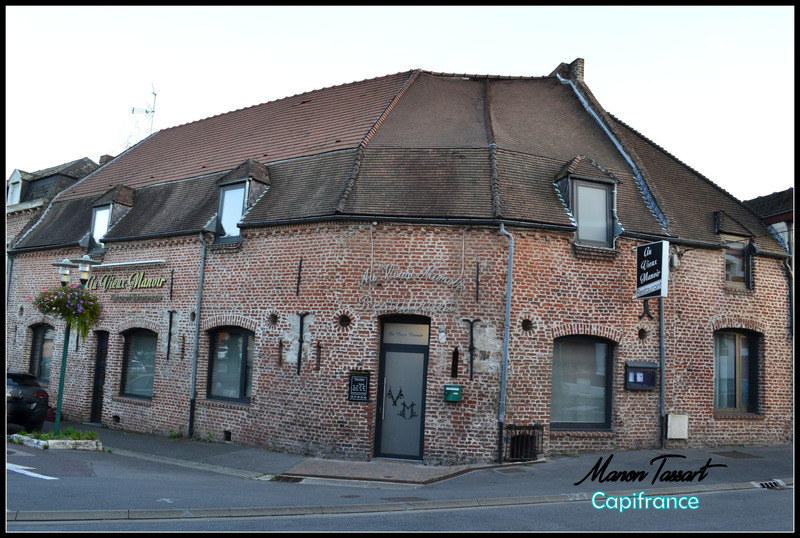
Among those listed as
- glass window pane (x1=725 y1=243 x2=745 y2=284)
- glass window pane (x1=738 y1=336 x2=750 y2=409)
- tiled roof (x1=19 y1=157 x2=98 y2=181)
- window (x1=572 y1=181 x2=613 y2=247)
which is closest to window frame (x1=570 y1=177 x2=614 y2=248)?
window (x1=572 y1=181 x2=613 y2=247)

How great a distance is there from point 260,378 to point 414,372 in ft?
11.5

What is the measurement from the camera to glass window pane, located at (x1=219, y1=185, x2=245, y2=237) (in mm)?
15305

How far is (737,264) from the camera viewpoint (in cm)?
1518

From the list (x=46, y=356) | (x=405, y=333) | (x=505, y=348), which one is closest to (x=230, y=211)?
(x=405, y=333)

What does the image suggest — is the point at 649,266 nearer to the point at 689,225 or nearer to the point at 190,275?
the point at 689,225

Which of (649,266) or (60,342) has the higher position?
(649,266)

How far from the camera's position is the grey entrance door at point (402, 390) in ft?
42.2

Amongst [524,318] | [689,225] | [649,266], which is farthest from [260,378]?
[689,225]

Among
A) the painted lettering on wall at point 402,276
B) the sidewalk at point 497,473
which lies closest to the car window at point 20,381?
the sidewalk at point 497,473

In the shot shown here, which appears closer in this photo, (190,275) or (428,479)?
(428,479)

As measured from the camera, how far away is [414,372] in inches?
514

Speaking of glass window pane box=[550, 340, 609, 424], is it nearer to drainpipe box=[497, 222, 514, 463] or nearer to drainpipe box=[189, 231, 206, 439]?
drainpipe box=[497, 222, 514, 463]

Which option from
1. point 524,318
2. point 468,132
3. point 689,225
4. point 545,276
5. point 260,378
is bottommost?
point 260,378

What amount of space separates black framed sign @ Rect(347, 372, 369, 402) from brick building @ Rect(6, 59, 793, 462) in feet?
0.13
